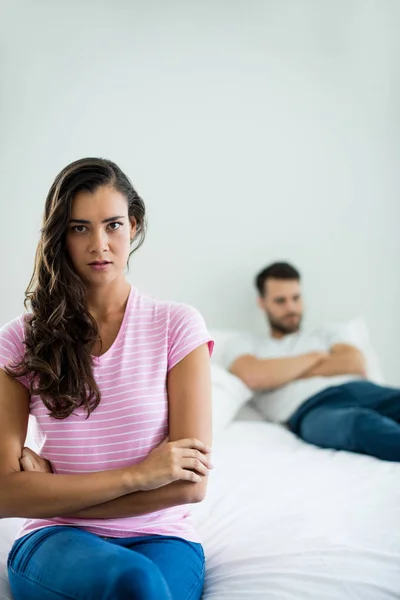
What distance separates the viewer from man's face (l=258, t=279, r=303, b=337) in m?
2.78

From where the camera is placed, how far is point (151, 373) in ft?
4.06

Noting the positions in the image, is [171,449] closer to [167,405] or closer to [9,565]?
[167,405]

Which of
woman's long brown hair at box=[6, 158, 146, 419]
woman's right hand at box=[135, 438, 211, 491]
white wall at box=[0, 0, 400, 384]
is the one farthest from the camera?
white wall at box=[0, 0, 400, 384]

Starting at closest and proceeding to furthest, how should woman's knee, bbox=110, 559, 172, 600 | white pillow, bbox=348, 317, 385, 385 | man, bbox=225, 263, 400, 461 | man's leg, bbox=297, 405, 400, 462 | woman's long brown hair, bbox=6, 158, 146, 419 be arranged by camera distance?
woman's knee, bbox=110, 559, 172, 600 → woman's long brown hair, bbox=6, 158, 146, 419 → man's leg, bbox=297, 405, 400, 462 → man, bbox=225, 263, 400, 461 → white pillow, bbox=348, 317, 385, 385

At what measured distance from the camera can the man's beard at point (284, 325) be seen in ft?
9.23

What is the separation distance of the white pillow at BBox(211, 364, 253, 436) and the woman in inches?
38.3

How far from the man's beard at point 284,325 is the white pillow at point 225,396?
0.48 meters

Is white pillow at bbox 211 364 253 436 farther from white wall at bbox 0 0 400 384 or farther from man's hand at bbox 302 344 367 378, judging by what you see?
white wall at bbox 0 0 400 384

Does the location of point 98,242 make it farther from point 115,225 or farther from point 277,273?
point 277,273

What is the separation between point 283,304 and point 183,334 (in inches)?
63.0

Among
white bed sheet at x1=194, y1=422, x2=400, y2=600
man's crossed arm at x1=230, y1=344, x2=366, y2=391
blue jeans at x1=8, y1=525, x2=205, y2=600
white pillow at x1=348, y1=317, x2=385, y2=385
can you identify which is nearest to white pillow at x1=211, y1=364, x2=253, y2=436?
man's crossed arm at x1=230, y1=344, x2=366, y2=391

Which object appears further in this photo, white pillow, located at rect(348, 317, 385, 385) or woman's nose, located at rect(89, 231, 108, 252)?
white pillow, located at rect(348, 317, 385, 385)

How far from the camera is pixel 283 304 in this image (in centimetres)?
280

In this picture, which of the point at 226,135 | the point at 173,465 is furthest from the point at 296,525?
the point at 226,135
